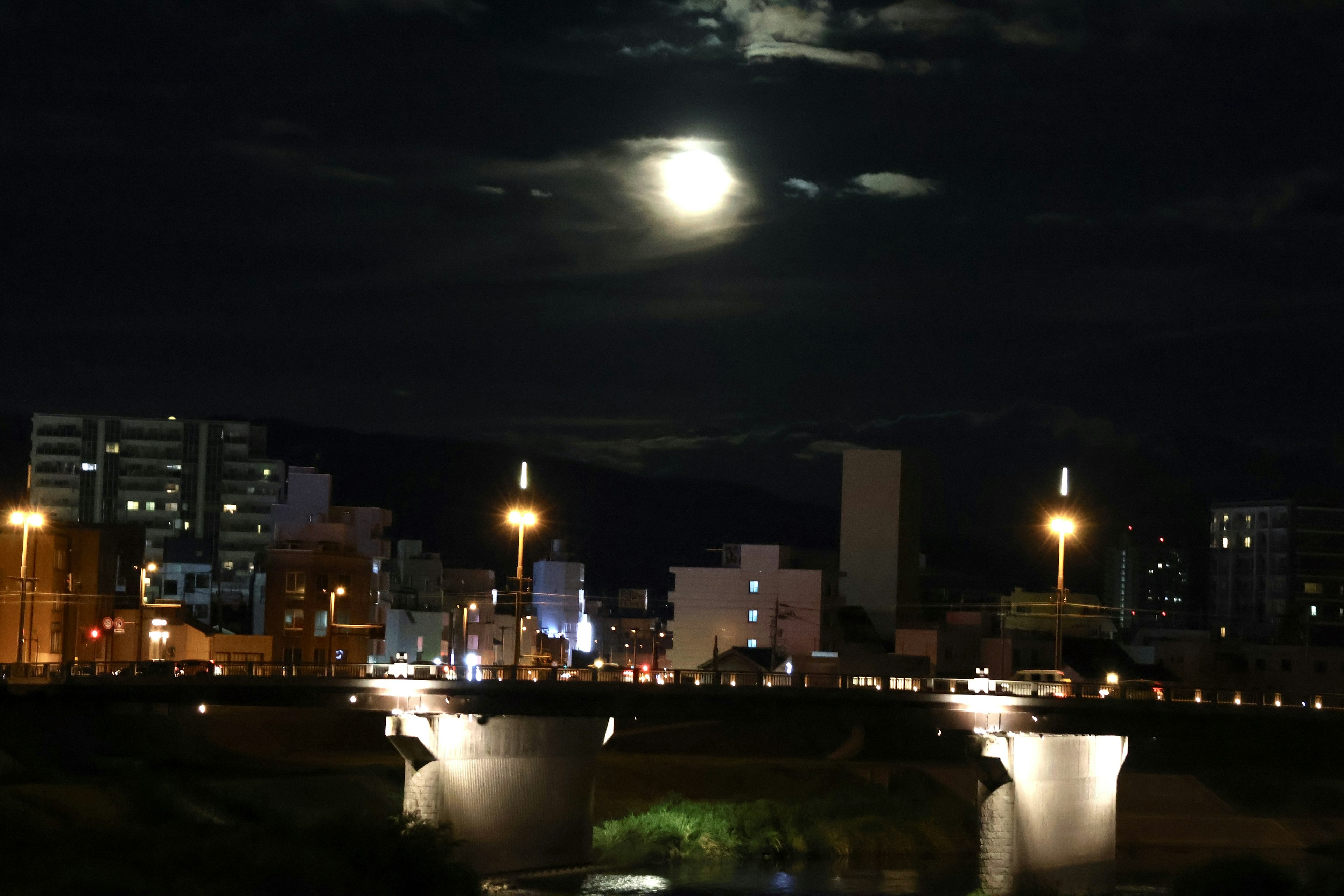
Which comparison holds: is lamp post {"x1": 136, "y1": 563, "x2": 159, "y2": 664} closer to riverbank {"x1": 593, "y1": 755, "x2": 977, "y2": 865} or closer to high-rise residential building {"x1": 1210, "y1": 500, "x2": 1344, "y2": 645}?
riverbank {"x1": 593, "y1": 755, "x2": 977, "y2": 865}

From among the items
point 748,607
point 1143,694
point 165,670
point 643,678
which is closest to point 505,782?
point 643,678

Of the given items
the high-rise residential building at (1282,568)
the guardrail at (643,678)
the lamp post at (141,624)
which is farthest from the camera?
the high-rise residential building at (1282,568)

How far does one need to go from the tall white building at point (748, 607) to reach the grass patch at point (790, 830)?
31.4 metres

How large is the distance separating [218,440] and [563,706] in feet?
441

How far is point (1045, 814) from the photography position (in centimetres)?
6744

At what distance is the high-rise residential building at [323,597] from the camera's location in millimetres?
107812

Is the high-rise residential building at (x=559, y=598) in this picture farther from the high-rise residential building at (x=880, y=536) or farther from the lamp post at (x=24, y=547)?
the lamp post at (x=24, y=547)

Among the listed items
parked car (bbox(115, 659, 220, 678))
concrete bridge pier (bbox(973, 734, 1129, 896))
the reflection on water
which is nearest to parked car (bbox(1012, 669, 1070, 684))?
concrete bridge pier (bbox(973, 734, 1129, 896))

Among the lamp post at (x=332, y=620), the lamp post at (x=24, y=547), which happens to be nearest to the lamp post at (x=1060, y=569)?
the lamp post at (x=24, y=547)

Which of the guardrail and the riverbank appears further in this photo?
the riverbank

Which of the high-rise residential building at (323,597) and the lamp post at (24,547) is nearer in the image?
the lamp post at (24,547)

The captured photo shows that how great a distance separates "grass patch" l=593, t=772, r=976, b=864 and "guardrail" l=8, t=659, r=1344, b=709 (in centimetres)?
811

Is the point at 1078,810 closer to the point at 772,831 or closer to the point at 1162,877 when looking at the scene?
the point at 1162,877

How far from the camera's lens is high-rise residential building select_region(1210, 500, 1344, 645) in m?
162
